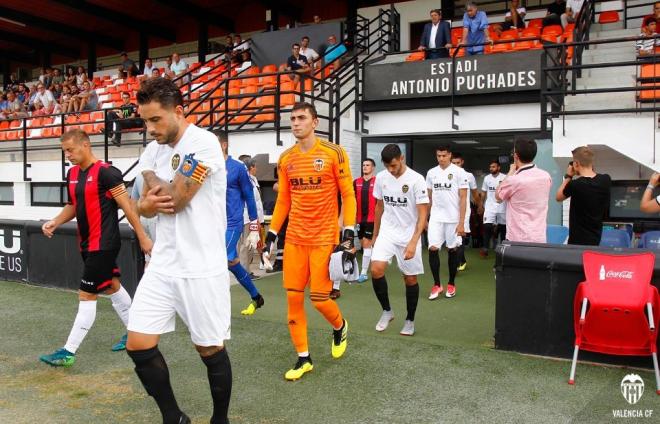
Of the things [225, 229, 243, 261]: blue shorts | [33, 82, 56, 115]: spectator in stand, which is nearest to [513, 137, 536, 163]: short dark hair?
[225, 229, 243, 261]: blue shorts

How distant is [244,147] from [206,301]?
8173 mm

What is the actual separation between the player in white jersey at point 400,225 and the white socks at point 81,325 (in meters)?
2.44

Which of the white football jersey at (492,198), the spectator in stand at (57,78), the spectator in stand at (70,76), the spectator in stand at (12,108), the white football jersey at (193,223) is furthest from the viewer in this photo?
the spectator in stand at (57,78)

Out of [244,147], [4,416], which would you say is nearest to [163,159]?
[4,416]

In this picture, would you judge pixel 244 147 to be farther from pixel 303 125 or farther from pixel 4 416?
pixel 4 416

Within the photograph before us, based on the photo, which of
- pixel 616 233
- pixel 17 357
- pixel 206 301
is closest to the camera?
pixel 206 301

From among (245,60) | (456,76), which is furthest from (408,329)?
(245,60)

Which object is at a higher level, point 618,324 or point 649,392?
point 618,324

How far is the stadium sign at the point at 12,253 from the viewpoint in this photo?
818 centimetres

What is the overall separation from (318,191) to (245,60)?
12.8m

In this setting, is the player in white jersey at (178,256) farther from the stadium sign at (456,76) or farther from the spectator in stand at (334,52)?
the spectator in stand at (334,52)

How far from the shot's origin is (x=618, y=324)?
4070 mm

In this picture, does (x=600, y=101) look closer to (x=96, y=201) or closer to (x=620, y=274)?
(x=620, y=274)

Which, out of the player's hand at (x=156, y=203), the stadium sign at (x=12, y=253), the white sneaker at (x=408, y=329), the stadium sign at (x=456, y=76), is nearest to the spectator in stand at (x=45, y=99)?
the stadium sign at (x=12, y=253)
